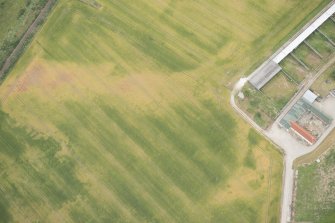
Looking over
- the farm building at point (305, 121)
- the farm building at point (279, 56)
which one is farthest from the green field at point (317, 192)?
the farm building at point (279, 56)

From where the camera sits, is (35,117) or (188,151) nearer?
(188,151)

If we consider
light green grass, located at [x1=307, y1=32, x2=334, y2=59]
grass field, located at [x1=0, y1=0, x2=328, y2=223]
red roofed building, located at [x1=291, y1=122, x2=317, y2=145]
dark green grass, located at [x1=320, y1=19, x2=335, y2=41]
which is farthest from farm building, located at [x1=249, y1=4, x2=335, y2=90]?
red roofed building, located at [x1=291, y1=122, x2=317, y2=145]

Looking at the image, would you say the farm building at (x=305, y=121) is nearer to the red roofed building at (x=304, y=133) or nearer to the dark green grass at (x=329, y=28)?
the red roofed building at (x=304, y=133)

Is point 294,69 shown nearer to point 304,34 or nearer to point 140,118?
point 304,34

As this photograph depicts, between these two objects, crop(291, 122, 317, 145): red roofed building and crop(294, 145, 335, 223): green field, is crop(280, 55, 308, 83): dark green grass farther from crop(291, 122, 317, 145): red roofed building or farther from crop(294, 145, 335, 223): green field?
crop(294, 145, 335, 223): green field

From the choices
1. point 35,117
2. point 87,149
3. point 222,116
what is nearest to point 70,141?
point 87,149

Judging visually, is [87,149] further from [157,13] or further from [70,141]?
[157,13]

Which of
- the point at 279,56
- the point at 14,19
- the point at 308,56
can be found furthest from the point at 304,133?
the point at 14,19

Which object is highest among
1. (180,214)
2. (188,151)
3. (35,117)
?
(188,151)
